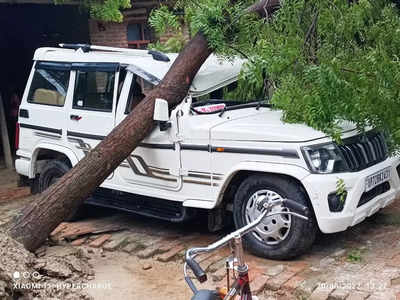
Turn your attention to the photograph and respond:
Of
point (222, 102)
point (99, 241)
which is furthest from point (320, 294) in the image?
point (99, 241)

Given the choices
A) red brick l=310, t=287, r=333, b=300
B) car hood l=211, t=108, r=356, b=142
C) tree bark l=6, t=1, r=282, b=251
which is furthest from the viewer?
tree bark l=6, t=1, r=282, b=251

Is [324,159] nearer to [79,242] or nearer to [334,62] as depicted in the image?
[334,62]

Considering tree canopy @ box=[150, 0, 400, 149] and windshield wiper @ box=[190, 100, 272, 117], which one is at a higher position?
tree canopy @ box=[150, 0, 400, 149]

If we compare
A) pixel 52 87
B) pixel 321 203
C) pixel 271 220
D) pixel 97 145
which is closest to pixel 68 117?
pixel 52 87

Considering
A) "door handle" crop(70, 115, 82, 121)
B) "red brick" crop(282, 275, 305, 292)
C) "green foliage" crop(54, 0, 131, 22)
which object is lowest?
"red brick" crop(282, 275, 305, 292)

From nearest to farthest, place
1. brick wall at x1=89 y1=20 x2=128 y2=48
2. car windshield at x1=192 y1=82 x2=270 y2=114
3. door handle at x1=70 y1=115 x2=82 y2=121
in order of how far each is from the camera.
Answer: car windshield at x1=192 y1=82 x2=270 y2=114 → door handle at x1=70 y1=115 x2=82 y2=121 → brick wall at x1=89 y1=20 x2=128 y2=48

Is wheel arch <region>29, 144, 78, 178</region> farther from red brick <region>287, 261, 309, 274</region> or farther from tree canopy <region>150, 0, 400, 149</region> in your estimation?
red brick <region>287, 261, 309, 274</region>

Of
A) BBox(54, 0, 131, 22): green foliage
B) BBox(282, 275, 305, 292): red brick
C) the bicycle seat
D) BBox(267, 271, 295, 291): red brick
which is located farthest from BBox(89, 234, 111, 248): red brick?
BBox(54, 0, 131, 22): green foliage

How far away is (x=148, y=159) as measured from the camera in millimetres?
5625

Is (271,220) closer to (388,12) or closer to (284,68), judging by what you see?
(284,68)

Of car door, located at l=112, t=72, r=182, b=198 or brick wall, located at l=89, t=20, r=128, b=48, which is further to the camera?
brick wall, located at l=89, t=20, r=128, b=48

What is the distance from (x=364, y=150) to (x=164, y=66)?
2.35m

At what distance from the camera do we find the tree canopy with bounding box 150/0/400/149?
4.49 meters

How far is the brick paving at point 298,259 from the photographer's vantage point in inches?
171
